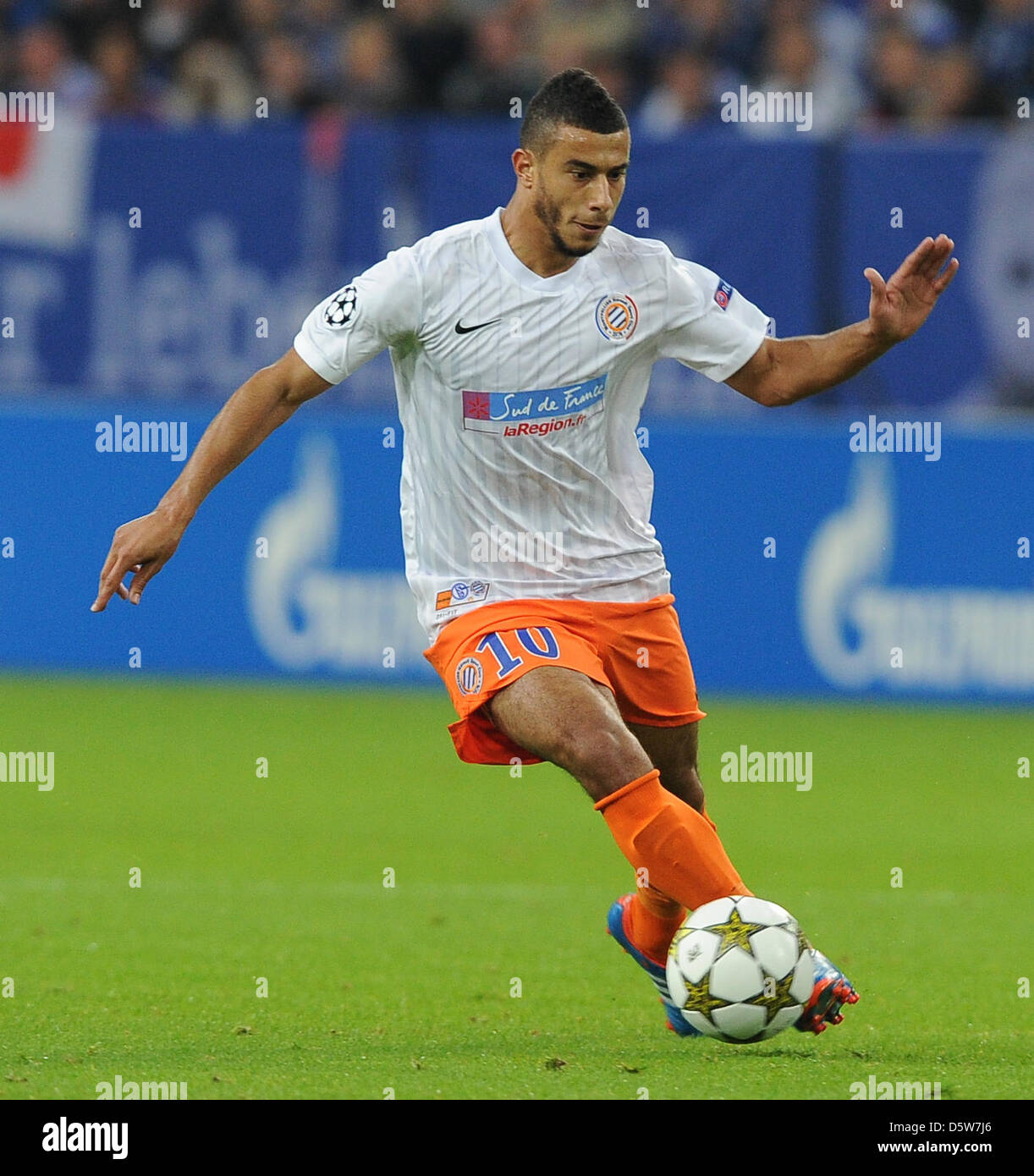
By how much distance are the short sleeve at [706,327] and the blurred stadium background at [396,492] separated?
224 cm

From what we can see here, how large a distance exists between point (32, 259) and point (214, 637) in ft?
11.1

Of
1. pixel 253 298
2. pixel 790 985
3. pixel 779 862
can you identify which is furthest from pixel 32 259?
pixel 790 985

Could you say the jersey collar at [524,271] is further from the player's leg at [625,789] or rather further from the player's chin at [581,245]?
the player's leg at [625,789]

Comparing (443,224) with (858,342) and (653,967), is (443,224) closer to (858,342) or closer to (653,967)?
(858,342)

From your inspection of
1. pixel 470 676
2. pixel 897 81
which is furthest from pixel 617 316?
pixel 897 81

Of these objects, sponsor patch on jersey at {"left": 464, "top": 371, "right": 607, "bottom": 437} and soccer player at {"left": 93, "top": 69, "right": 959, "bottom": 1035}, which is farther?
sponsor patch on jersey at {"left": 464, "top": 371, "right": 607, "bottom": 437}

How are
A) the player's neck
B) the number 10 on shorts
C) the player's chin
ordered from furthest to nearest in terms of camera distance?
the player's neck
the player's chin
the number 10 on shorts

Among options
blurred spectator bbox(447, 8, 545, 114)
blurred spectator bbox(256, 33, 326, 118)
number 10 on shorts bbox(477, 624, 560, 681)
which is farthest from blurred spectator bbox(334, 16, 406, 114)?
number 10 on shorts bbox(477, 624, 560, 681)

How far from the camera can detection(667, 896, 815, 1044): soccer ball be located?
16.2ft

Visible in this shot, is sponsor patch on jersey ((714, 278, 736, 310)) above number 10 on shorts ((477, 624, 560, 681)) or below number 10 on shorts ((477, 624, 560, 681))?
above

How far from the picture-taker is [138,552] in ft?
17.3

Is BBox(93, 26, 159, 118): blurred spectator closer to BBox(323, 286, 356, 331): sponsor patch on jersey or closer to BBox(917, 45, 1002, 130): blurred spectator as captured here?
BBox(917, 45, 1002, 130): blurred spectator

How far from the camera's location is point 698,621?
12.8 meters
